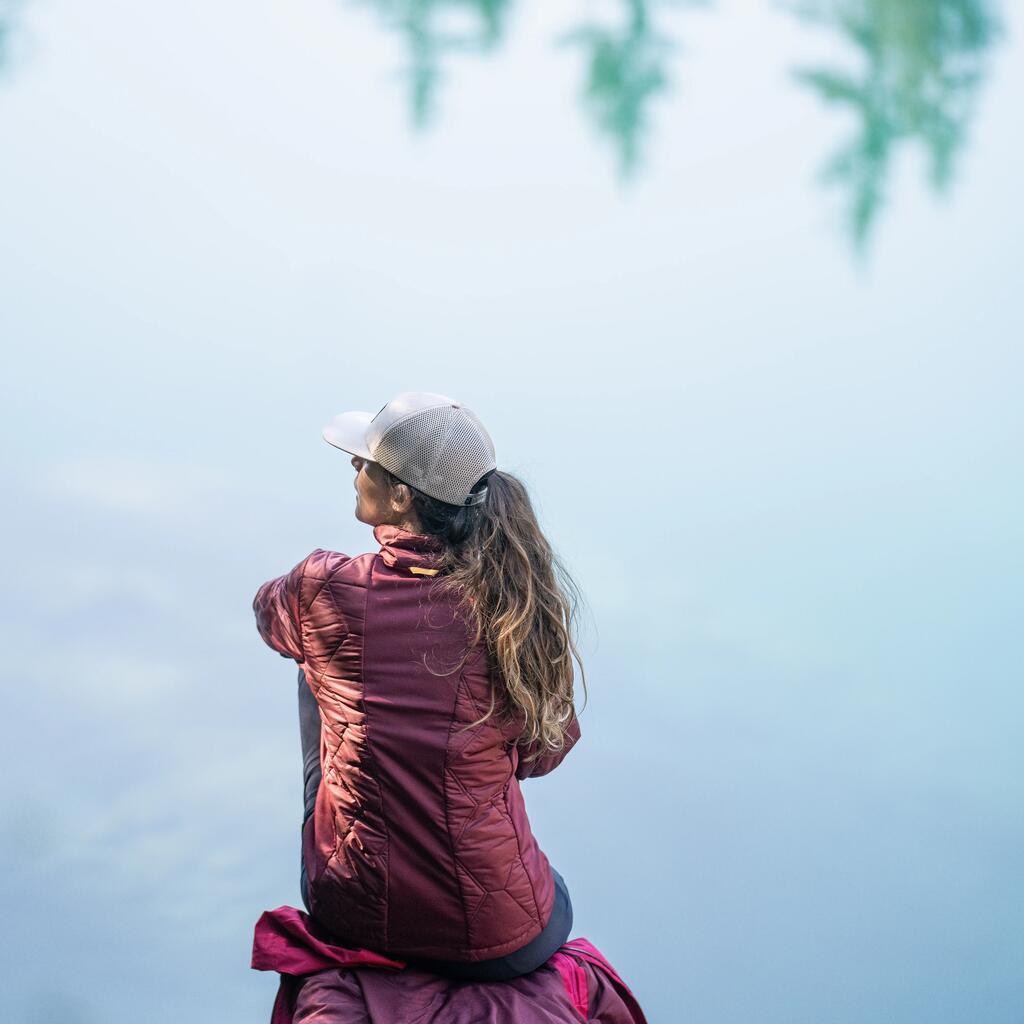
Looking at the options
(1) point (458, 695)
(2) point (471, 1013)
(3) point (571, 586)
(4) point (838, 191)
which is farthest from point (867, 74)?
(2) point (471, 1013)

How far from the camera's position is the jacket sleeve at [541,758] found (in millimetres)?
Result: 1398

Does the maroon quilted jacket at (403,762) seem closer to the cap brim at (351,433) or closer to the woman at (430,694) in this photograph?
the woman at (430,694)

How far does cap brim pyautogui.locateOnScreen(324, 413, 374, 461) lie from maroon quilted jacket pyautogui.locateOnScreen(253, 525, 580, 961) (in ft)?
0.36

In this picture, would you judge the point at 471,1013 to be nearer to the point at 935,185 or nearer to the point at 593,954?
the point at 593,954

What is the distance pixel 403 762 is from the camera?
1.26 m

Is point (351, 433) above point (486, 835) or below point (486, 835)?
above

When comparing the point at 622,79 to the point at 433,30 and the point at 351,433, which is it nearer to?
the point at 433,30

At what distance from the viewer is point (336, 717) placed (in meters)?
1.30

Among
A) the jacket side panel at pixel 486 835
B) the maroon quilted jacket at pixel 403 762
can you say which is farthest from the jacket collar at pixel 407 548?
the jacket side panel at pixel 486 835

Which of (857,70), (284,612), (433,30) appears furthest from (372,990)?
(857,70)

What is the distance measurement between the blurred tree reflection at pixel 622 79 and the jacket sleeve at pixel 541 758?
1392 mm

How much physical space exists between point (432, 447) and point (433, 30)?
1.40 meters

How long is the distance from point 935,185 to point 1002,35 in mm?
358

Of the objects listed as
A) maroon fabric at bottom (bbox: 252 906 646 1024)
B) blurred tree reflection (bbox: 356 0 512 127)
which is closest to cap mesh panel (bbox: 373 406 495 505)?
maroon fabric at bottom (bbox: 252 906 646 1024)
